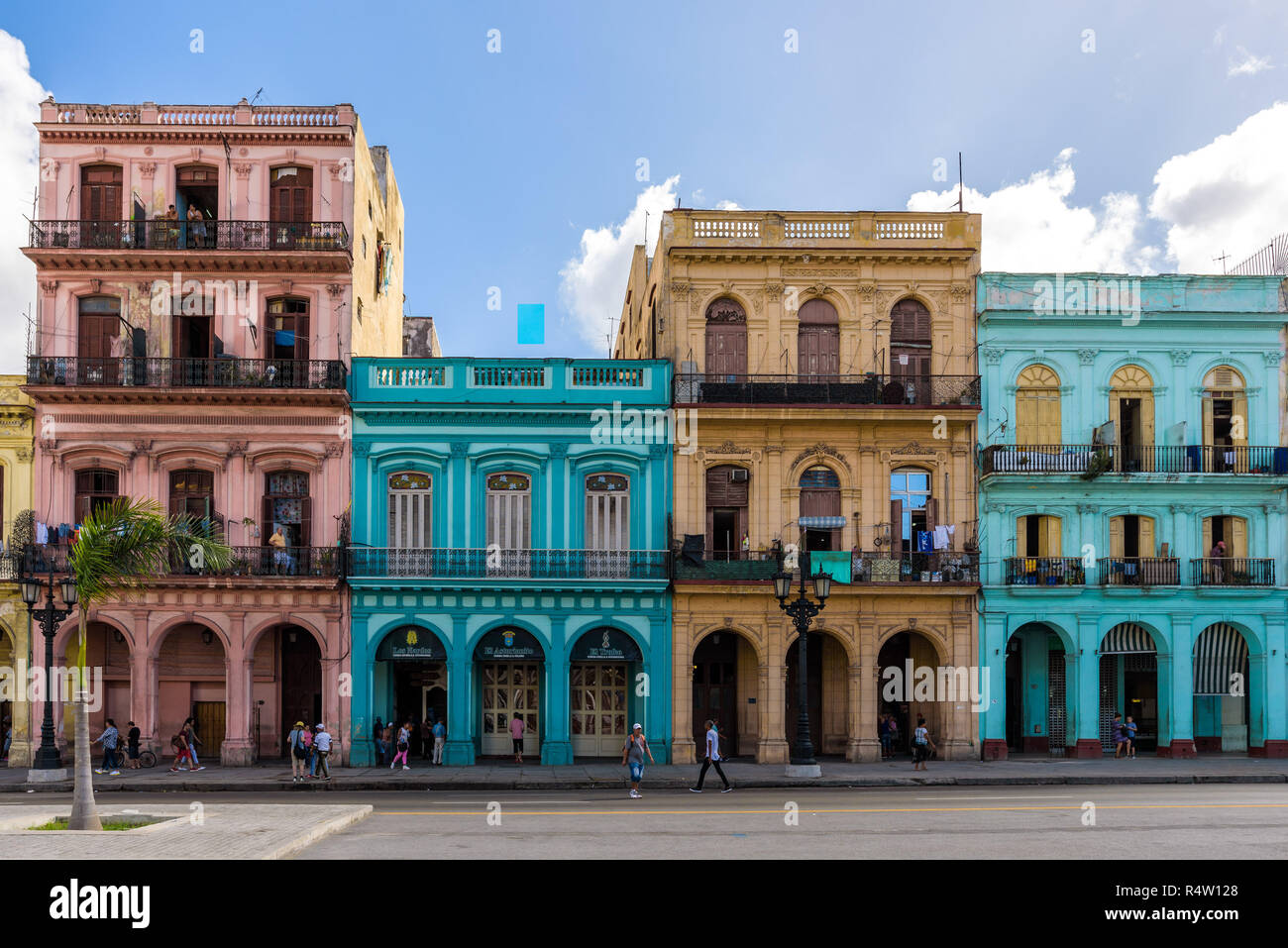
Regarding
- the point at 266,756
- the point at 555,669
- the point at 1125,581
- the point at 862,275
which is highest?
the point at 862,275

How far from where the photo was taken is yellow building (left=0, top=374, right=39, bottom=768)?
29625mm

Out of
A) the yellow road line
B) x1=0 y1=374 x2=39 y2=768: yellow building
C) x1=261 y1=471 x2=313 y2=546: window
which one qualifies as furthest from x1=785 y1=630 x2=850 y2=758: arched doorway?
x1=0 y1=374 x2=39 y2=768: yellow building

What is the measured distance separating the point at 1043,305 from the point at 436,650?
63.0ft

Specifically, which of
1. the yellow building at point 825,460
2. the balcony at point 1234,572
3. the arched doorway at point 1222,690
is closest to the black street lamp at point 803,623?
the yellow building at point 825,460

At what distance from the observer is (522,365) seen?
31203mm

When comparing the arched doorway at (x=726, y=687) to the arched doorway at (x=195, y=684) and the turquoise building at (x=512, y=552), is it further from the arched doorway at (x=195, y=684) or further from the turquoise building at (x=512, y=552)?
the arched doorway at (x=195, y=684)

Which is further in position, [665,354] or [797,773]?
[665,354]

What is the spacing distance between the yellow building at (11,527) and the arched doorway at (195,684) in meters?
3.32

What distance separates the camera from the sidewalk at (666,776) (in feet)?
84.0

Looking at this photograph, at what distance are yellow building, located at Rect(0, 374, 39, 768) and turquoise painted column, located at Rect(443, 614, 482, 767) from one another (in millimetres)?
10676

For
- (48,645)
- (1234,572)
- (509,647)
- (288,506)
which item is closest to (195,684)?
(288,506)
